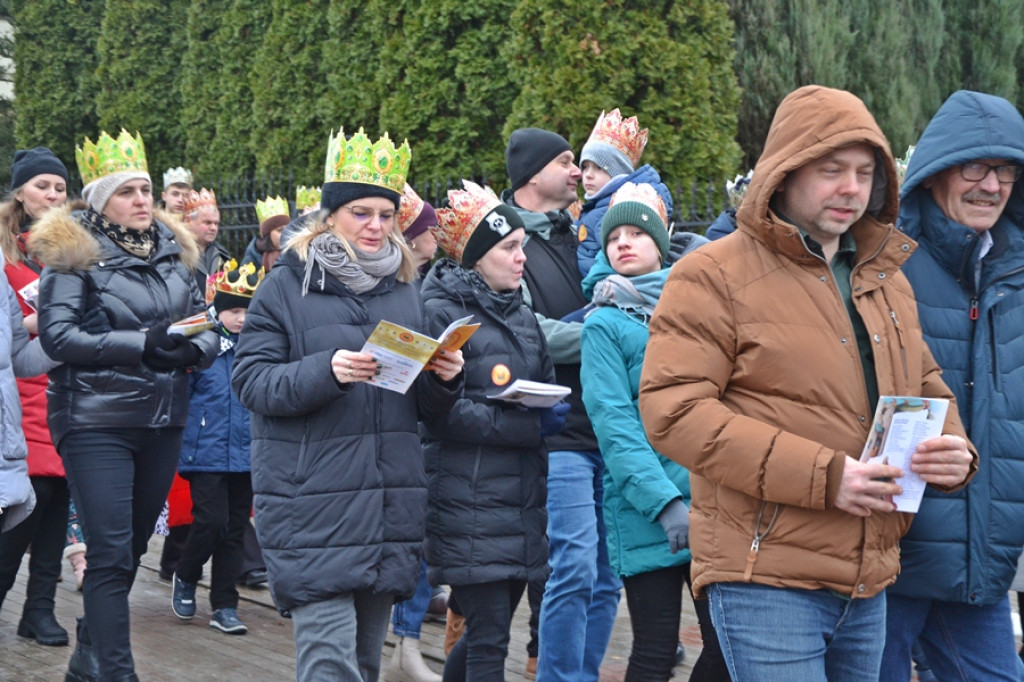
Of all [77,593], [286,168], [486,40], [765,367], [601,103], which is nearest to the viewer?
[765,367]

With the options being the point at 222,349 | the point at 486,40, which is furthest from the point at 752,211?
the point at 486,40

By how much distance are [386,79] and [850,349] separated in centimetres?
952

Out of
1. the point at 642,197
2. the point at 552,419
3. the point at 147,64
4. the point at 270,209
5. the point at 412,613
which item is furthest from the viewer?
the point at 147,64

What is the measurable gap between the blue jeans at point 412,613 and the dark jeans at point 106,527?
1.17 m

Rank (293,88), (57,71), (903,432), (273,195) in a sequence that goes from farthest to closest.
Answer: (57,71), (293,88), (273,195), (903,432)

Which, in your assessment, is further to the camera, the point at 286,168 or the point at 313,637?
the point at 286,168

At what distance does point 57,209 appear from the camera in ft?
19.1

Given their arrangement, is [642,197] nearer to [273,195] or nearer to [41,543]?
[41,543]

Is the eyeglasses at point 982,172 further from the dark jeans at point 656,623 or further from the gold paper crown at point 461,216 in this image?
the gold paper crown at point 461,216

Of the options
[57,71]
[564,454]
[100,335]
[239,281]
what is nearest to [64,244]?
[100,335]

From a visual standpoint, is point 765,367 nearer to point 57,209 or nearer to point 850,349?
point 850,349

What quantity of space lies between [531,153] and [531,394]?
5.75 feet

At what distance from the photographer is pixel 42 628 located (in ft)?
22.1

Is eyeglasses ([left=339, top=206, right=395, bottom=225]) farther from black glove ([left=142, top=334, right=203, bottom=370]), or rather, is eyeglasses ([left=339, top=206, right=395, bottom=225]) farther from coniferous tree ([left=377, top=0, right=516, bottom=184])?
coniferous tree ([left=377, top=0, right=516, bottom=184])
